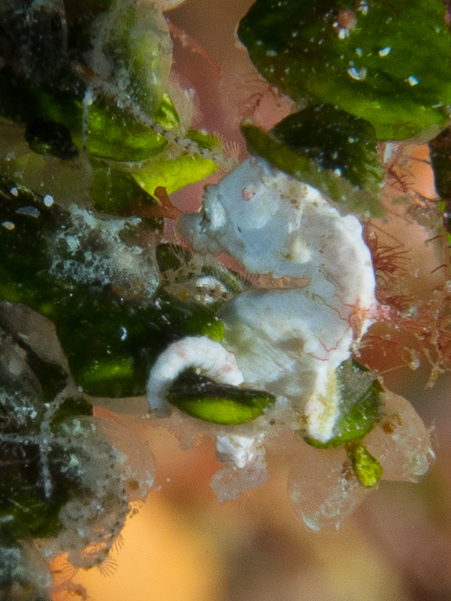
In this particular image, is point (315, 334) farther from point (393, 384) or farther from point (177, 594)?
point (177, 594)

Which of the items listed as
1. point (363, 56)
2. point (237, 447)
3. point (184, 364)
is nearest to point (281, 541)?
point (237, 447)

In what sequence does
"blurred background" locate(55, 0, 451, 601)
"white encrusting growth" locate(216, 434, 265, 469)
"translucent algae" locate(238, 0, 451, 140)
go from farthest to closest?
"blurred background" locate(55, 0, 451, 601)
"white encrusting growth" locate(216, 434, 265, 469)
"translucent algae" locate(238, 0, 451, 140)

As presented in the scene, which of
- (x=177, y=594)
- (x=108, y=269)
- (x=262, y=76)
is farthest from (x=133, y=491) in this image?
(x=262, y=76)

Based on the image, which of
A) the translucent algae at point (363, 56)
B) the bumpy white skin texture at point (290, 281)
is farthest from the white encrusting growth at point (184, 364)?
the translucent algae at point (363, 56)

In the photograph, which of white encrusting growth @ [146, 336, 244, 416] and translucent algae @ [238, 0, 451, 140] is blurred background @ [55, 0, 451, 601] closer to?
white encrusting growth @ [146, 336, 244, 416]

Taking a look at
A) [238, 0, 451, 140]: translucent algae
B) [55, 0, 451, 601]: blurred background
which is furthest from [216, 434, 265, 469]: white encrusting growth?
[238, 0, 451, 140]: translucent algae

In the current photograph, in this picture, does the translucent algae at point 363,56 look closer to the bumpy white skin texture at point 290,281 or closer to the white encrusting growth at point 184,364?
the bumpy white skin texture at point 290,281
